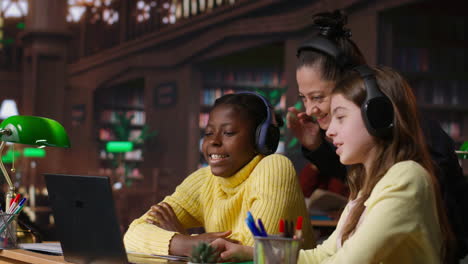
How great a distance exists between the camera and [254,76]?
9914 mm

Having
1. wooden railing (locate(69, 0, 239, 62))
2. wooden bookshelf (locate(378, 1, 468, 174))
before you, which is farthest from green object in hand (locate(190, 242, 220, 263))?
wooden railing (locate(69, 0, 239, 62))

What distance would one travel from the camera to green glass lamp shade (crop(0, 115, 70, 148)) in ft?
6.12

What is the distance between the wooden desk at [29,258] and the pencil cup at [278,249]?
49 cm

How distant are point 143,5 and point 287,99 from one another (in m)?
4.20

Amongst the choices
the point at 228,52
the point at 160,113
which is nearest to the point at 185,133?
the point at 160,113

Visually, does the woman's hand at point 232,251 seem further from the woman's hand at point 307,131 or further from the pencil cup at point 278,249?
the woman's hand at point 307,131

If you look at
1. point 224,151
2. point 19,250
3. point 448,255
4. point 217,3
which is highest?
point 217,3

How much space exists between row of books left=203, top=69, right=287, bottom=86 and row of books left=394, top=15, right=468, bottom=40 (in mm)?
3525

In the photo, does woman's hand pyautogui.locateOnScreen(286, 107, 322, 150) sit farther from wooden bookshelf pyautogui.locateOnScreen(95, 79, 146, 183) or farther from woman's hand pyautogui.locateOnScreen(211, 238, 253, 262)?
wooden bookshelf pyautogui.locateOnScreen(95, 79, 146, 183)

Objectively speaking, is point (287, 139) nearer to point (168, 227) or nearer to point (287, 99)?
point (287, 99)

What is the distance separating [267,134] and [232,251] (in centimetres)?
42

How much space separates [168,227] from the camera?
1900 mm

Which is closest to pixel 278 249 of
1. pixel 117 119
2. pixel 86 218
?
pixel 86 218

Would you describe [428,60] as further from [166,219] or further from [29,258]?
[29,258]
